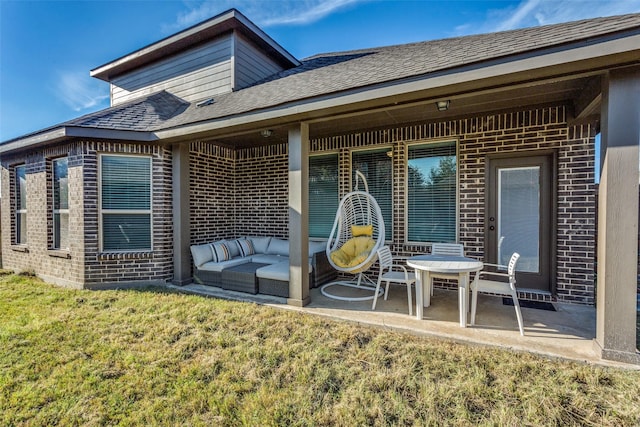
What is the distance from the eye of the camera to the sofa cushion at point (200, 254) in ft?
17.2

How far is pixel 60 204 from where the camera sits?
563 cm

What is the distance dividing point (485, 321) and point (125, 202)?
19.4 ft

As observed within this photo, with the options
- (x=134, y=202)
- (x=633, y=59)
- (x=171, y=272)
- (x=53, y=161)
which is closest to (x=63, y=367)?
(x=171, y=272)

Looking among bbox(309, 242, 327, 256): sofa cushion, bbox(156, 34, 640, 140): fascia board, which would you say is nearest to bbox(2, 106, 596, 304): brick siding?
bbox(309, 242, 327, 256): sofa cushion

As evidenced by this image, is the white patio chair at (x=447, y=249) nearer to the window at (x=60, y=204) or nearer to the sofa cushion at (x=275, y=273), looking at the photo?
the sofa cushion at (x=275, y=273)

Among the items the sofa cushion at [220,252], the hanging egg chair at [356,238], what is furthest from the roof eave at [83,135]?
the hanging egg chair at [356,238]

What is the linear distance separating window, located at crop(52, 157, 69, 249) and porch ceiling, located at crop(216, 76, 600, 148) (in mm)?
3665

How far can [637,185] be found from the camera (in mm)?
2457

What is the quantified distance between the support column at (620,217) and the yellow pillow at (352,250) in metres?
2.88

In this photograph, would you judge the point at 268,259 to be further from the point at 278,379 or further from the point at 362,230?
the point at 278,379

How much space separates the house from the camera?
8.57 feet

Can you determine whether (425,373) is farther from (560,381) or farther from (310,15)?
(310,15)

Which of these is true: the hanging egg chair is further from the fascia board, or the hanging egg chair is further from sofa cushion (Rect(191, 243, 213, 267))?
sofa cushion (Rect(191, 243, 213, 267))

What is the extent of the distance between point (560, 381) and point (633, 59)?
2734mm
